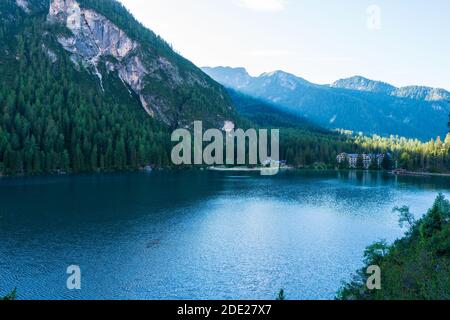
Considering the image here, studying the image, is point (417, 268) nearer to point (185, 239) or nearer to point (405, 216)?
point (405, 216)

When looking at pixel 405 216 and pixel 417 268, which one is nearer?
pixel 417 268

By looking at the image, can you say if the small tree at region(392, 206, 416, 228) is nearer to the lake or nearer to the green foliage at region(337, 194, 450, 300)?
the green foliage at region(337, 194, 450, 300)

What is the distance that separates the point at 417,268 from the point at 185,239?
4183 centimetres

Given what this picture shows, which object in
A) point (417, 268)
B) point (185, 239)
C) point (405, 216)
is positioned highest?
point (405, 216)

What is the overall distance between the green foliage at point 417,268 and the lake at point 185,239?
17.2 feet

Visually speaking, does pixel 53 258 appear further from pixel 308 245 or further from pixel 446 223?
pixel 446 223

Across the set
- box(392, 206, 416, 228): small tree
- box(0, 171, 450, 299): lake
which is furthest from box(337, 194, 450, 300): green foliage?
box(0, 171, 450, 299): lake

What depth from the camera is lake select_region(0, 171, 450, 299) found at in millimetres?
49000

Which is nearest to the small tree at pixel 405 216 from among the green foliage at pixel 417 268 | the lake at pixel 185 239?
the green foliage at pixel 417 268

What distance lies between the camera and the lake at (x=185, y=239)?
4900 centimetres

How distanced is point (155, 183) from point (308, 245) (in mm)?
95629

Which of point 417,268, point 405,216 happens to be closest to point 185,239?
point 405,216

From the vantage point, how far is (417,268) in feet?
130
